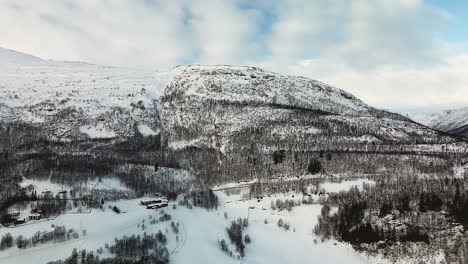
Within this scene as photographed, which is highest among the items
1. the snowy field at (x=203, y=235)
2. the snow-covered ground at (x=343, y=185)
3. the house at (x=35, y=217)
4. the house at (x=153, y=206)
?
A: the snow-covered ground at (x=343, y=185)

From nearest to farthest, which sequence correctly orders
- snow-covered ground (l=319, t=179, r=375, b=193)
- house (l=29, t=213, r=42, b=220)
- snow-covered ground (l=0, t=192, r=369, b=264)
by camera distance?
snow-covered ground (l=0, t=192, r=369, b=264) < house (l=29, t=213, r=42, b=220) < snow-covered ground (l=319, t=179, r=375, b=193)

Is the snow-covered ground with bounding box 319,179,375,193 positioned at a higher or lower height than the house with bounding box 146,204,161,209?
higher

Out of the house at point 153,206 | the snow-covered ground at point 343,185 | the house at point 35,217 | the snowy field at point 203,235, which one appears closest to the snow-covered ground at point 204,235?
the snowy field at point 203,235

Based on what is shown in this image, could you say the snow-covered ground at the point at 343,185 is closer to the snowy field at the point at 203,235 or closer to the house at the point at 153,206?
the snowy field at the point at 203,235

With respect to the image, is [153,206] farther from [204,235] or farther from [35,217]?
[35,217]

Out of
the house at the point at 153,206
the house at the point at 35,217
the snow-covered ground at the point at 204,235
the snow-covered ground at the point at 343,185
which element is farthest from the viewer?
the snow-covered ground at the point at 343,185

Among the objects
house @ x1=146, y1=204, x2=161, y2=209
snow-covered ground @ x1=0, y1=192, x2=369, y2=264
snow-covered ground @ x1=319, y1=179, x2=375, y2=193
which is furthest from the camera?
snow-covered ground @ x1=319, y1=179, x2=375, y2=193

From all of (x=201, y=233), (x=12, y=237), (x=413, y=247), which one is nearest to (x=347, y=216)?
(x=413, y=247)

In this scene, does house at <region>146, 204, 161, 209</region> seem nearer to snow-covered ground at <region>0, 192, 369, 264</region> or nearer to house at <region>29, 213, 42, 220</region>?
snow-covered ground at <region>0, 192, 369, 264</region>

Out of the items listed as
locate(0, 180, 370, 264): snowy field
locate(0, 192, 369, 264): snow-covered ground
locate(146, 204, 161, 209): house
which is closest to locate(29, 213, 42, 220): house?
locate(0, 180, 370, 264): snowy field
